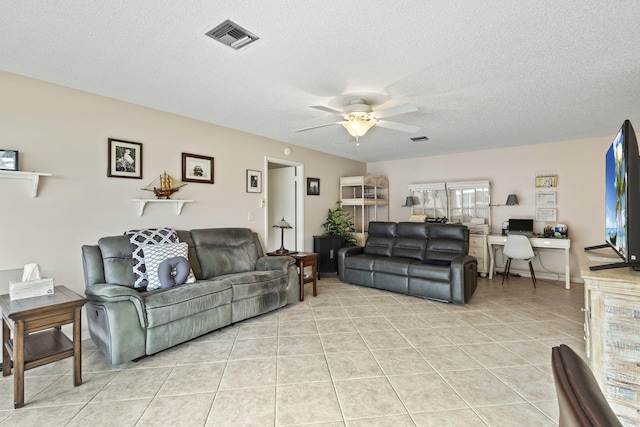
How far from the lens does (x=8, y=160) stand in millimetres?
2482

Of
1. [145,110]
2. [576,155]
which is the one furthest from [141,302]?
[576,155]

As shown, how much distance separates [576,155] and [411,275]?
3457mm

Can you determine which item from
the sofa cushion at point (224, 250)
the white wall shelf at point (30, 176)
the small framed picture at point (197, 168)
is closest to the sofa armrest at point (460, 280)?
the sofa cushion at point (224, 250)

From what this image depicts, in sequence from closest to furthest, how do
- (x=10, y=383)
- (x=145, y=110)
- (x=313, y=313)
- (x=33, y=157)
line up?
(x=10, y=383)
(x=33, y=157)
(x=145, y=110)
(x=313, y=313)

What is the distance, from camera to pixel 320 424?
5.76ft

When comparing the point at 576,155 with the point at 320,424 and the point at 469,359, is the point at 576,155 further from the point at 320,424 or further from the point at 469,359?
the point at 320,424

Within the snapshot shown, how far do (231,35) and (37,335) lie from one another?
2707mm

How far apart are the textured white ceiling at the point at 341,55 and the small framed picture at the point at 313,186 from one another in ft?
6.59

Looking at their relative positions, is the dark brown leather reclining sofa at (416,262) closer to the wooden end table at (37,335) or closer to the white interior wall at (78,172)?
the white interior wall at (78,172)

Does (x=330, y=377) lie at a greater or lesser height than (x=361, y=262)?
lesser

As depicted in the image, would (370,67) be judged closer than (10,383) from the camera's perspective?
No

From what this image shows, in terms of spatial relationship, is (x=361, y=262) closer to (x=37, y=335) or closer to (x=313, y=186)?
(x=313, y=186)

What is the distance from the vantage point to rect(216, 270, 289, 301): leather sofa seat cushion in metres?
3.21

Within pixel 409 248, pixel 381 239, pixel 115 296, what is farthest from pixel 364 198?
pixel 115 296
